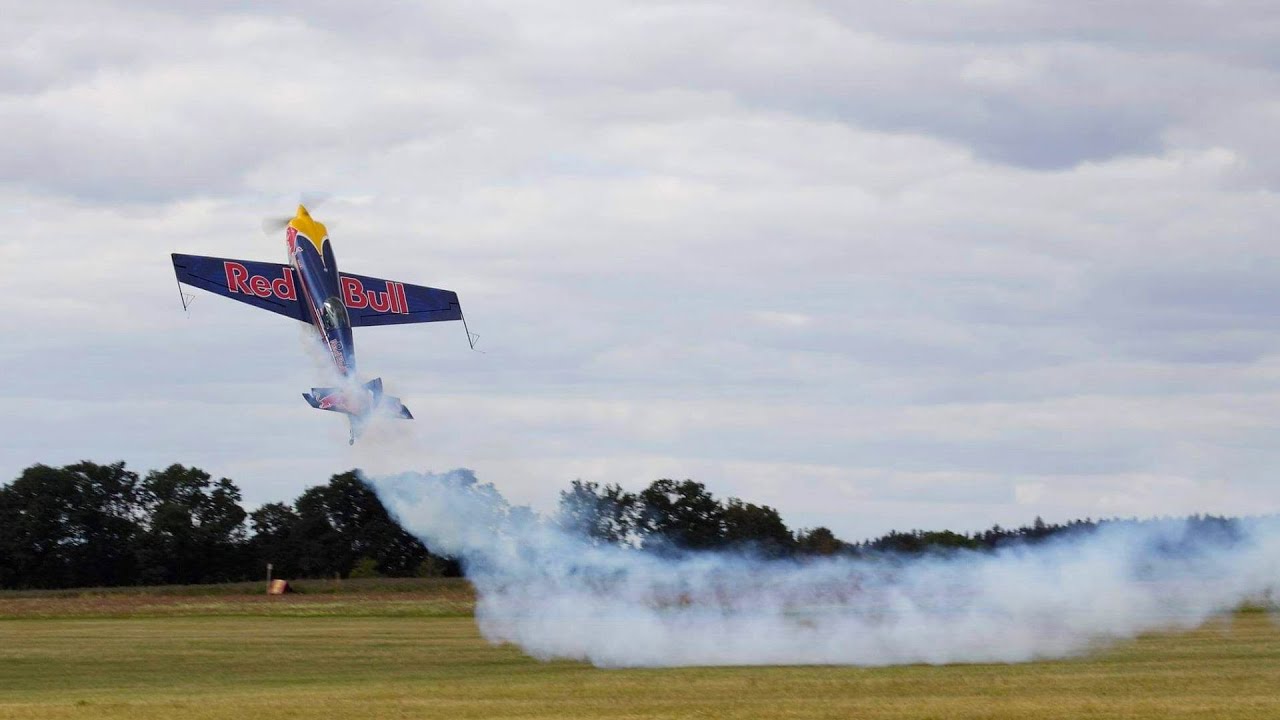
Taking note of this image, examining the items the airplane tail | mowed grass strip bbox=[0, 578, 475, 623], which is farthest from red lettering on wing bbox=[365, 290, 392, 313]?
mowed grass strip bbox=[0, 578, 475, 623]

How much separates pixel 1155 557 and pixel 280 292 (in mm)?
27552

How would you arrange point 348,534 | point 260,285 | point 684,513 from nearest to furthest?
point 260,285 → point 684,513 → point 348,534

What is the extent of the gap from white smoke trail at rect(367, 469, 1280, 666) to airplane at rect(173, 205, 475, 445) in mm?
2785

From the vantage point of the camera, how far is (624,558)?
4647cm

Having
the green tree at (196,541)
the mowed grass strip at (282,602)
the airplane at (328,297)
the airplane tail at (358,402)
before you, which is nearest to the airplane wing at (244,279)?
the airplane at (328,297)

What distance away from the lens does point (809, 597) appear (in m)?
46.0

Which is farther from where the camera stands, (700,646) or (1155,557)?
(700,646)

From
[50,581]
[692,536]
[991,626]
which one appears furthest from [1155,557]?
[50,581]

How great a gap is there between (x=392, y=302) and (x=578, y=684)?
18.8m

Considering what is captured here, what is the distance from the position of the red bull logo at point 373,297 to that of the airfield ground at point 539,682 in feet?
36.3

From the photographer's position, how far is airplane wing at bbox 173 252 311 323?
51.3 meters

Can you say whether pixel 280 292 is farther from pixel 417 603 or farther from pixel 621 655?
pixel 417 603

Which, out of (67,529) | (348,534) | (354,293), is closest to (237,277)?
(354,293)

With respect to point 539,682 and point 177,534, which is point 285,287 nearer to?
point 539,682
